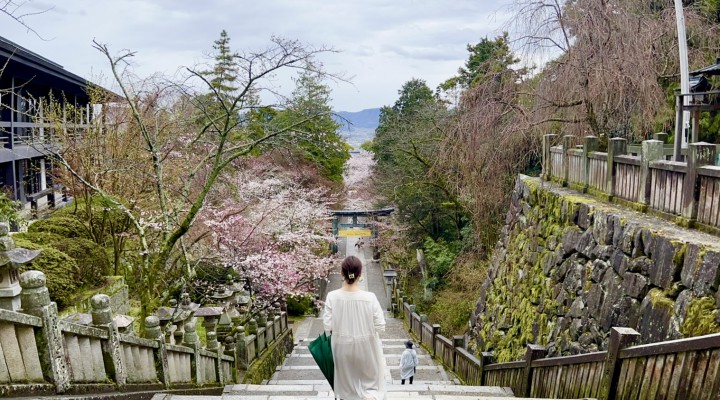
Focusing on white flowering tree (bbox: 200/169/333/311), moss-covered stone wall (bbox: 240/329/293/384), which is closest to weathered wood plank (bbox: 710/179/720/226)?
moss-covered stone wall (bbox: 240/329/293/384)

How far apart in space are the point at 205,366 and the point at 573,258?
580 cm

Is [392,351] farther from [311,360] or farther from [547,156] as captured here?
[547,156]

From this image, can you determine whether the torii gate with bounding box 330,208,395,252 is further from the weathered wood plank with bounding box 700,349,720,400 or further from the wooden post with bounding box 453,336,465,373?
the weathered wood plank with bounding box 700,349,720,400

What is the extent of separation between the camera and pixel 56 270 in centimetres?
843

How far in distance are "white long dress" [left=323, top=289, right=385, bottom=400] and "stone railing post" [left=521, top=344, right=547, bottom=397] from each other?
9.06 feet

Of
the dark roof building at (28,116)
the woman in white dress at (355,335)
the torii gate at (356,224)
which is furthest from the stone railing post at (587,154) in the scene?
the torii gate at (356,224)

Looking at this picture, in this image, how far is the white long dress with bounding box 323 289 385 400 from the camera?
4.09 metres

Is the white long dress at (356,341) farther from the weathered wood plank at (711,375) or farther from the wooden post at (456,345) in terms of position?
the wooden post at (456,345)

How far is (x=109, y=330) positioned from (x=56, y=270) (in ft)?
15.6

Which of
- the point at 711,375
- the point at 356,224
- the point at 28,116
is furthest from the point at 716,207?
the point at 356,224

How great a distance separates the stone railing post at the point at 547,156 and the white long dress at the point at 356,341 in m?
7.58

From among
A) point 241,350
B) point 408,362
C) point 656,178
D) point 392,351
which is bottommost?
point 392,351

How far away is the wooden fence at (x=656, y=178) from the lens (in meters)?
4.89

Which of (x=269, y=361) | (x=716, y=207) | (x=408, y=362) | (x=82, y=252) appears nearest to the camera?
(x=716, y=207)
